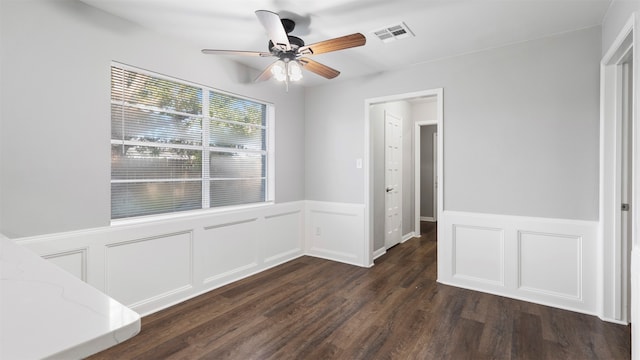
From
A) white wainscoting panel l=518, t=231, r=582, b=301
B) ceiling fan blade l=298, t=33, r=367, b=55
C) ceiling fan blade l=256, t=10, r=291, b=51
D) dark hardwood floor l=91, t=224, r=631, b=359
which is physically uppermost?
ceiling fan blade l=256, t=10, r=291, b=51

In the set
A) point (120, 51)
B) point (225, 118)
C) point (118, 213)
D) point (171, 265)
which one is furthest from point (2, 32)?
point (171, 265)

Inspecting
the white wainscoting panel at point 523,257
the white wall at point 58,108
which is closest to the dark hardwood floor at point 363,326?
the white wainscoting panel at point 523,257

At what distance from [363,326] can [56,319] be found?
2.22 metres

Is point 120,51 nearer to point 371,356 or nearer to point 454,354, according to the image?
point 371,356

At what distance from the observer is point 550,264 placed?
286 centimetres

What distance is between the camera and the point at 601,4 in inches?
89.8

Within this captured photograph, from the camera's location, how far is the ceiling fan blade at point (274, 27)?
74.2 inches

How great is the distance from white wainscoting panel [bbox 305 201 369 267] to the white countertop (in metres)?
3.41

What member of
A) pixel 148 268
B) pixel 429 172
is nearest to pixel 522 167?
pixel 148 268

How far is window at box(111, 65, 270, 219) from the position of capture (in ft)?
8.54

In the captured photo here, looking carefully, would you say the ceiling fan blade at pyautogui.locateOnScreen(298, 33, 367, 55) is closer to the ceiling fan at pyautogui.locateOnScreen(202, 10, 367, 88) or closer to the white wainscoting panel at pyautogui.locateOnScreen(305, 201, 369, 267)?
the ceiling fan at pyautogui.locateOnScreen(202, 10, 367, 88)

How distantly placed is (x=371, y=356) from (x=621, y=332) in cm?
199

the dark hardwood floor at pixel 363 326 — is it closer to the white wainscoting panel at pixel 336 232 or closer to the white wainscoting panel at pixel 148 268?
the white wainscoting panel at pixel 148 268

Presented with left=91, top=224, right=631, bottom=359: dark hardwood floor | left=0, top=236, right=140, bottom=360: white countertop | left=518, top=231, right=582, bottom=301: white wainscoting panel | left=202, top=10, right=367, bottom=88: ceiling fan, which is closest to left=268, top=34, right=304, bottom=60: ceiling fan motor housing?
left=202, top=10, right=367, bottom=88: ceiling fan
